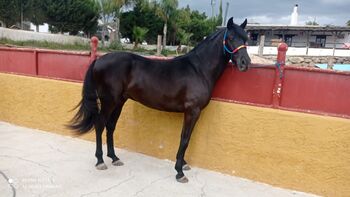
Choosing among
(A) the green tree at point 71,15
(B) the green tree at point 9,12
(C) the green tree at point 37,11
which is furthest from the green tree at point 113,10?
(B) the green tree at point 9,12

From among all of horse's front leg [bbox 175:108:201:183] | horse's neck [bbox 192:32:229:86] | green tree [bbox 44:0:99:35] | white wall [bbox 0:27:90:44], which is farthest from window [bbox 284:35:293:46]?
horse's front leg [bbox 175:108:201:183]

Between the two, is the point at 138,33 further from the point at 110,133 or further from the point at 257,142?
the point at 257,142

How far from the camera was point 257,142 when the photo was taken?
3.78m

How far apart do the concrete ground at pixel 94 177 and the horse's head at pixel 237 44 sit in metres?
1.43

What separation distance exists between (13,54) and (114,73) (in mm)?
3272

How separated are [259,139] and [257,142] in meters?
0.05

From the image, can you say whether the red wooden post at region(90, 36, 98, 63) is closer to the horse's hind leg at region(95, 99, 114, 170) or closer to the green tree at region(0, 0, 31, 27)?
the horse's hind leg at region(95, 99, 114, 170)

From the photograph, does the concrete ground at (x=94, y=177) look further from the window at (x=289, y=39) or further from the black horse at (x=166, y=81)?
the window at (x=289, y=39)

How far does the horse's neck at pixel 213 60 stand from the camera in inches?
148

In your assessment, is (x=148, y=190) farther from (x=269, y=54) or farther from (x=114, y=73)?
(x=269, y=54)

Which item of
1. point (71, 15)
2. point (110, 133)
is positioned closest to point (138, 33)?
point (71, 15)

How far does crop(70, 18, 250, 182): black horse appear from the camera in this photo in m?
3.67

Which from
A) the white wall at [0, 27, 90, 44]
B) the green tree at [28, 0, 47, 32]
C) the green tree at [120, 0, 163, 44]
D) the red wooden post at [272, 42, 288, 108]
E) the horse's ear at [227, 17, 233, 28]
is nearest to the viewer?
the horse's ear at [227, 17, 233, 28]

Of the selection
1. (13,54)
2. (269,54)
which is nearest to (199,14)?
(269,54)
